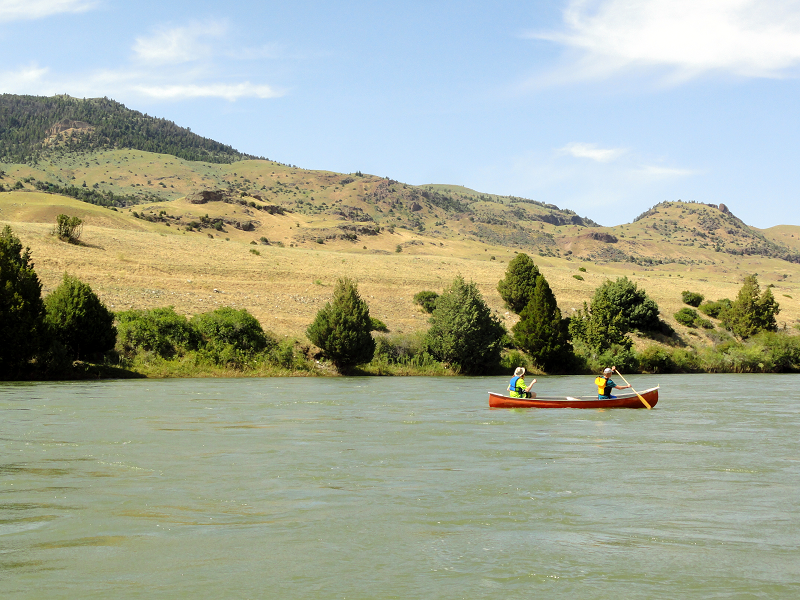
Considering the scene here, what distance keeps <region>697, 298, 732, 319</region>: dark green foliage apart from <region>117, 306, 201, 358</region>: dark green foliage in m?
49.4

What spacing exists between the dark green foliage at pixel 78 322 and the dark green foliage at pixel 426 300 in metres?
27.6

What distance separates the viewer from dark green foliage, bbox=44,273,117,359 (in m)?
39.0

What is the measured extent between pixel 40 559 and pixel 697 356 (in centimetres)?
5574

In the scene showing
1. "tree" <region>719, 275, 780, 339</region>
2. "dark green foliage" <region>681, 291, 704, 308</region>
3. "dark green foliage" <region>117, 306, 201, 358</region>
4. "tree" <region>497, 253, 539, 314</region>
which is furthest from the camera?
"dark green foliage" <region>681, 291, 704, 308</region>

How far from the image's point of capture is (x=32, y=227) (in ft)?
223

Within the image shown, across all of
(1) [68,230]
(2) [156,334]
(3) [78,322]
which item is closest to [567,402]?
(3) [78,322]

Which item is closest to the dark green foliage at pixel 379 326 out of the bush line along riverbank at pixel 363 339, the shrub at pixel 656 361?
the bush line along riverbank at pixel 363 339

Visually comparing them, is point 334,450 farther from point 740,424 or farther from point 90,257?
point 90,257

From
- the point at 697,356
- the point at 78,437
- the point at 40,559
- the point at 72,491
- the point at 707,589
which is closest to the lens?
the point at 707,589

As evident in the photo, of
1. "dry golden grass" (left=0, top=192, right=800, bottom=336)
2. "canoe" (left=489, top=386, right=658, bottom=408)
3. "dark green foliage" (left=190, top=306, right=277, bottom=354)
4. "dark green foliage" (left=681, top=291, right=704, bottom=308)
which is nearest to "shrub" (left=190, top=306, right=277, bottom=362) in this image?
"dark green foliage" (left=190, top=306, right=277, bottom=354)

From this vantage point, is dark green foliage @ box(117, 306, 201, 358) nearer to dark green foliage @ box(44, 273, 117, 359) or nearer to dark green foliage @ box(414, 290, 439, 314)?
dark green foliage @ box(44, 273, 117, 359)

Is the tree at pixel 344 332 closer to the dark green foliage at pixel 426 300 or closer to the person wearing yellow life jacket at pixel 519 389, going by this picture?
the dark green foliage at pixel 426 300

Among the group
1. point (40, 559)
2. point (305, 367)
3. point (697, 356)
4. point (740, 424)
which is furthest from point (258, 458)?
point (697, 356)

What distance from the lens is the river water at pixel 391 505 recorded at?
351 inches
